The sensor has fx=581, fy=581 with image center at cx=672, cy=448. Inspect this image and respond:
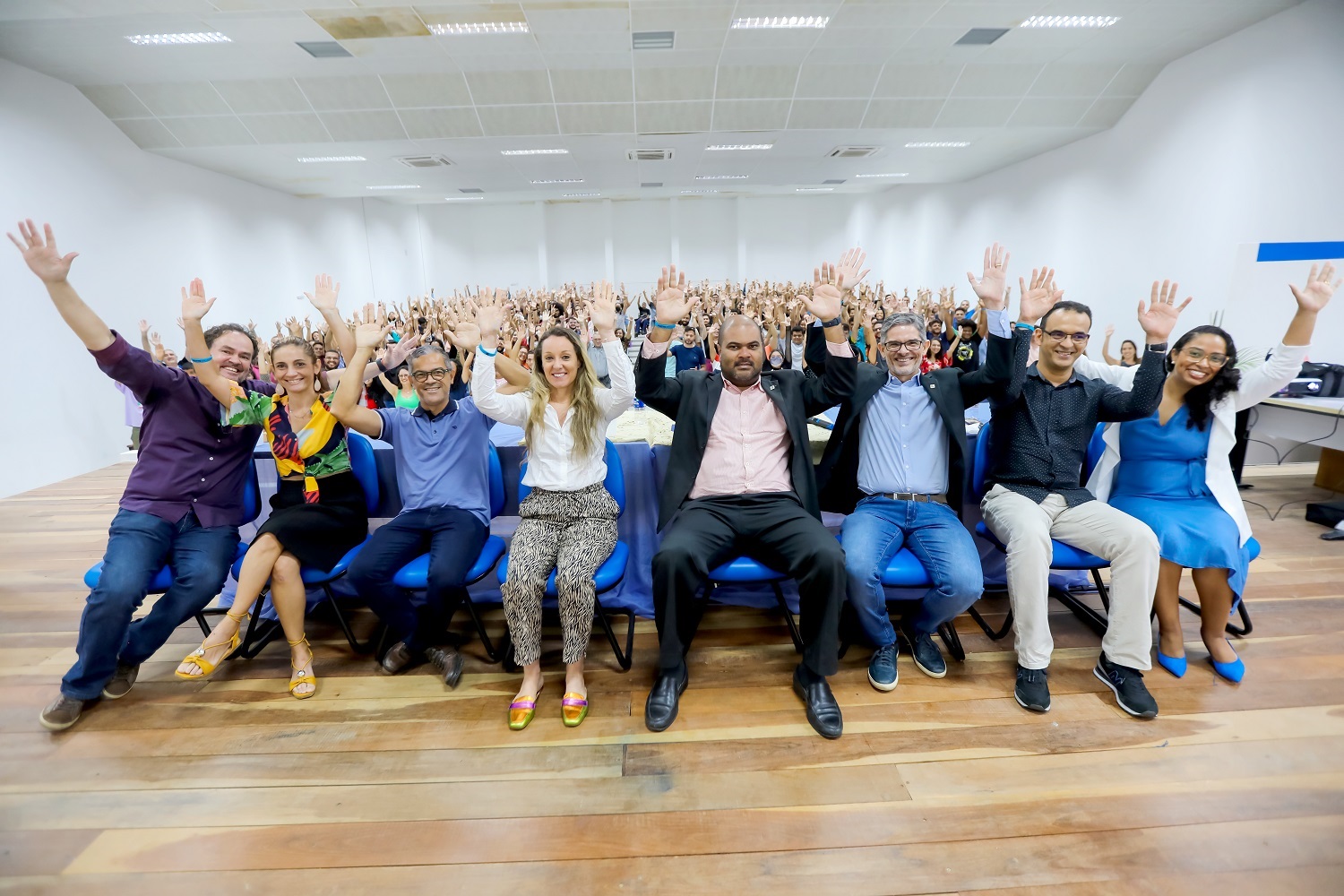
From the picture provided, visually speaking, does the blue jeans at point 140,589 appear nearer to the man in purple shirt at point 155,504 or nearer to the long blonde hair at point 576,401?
the man in purple shirt at point 155,504

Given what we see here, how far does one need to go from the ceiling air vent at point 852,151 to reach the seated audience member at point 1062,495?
25.4ft

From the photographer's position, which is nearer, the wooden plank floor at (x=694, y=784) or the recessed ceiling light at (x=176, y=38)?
the wooden plank floor at (x=694, y=784)

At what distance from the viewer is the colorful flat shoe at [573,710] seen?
1.92 m

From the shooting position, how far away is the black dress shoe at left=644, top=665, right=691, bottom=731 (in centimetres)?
190

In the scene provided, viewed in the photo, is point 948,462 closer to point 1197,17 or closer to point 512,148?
point 1197,17

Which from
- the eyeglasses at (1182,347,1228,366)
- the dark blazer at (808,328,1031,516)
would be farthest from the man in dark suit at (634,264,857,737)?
the eyeglasses at (1182,347,1228,366)

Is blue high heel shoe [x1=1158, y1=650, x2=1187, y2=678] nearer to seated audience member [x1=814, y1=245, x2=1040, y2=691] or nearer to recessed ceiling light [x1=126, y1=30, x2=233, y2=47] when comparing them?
seated audience member [x1=814, y1=245, x2=1040, y2=691]

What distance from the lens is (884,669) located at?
209cm

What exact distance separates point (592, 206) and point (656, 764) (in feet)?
49.5

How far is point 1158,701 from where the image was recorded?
1.99 metres

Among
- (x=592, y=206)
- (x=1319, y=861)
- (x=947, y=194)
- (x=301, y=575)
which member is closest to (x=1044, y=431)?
(x=1319, y=861)

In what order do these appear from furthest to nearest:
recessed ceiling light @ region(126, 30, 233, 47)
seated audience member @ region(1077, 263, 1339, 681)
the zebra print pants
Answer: recessed ceiling light @ region(126, 30, 233, 47) < seated audience member @ region(1077, 263, 1339, 681) < the zebra print pants

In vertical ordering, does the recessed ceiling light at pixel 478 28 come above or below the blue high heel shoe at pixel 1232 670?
above

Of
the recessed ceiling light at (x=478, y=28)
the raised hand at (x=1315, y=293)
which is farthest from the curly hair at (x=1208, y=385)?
the recessed ceiling light at (x=478, y=28)
